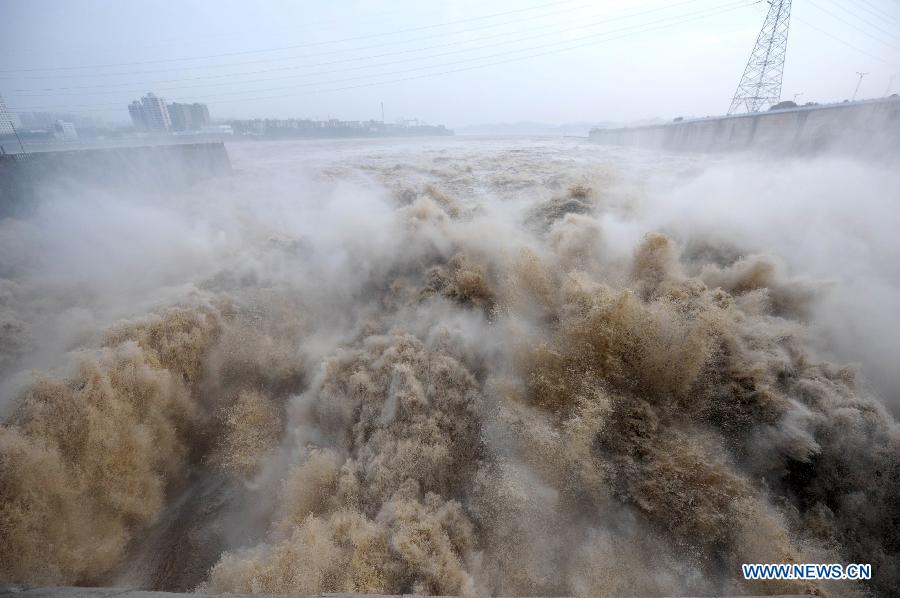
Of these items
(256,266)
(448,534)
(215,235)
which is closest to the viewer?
(448,534)

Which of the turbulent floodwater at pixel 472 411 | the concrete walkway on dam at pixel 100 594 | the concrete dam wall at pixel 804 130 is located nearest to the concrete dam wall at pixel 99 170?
the turbulent floodwater at pixel 472 411

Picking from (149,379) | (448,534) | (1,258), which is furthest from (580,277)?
(1,258)

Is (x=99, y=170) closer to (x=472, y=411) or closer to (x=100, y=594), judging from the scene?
(x=100, y=594)

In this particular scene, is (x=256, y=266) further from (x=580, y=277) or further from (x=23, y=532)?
(x=580, y=277)

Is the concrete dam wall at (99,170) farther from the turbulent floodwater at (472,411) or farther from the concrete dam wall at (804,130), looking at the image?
the concrete dam wall at (804,130)

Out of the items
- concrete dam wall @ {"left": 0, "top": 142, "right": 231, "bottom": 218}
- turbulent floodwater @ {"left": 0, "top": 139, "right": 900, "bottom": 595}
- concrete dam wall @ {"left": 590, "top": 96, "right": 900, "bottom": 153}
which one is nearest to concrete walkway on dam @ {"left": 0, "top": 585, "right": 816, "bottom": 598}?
turbulent floodwater @ {"left": 0, "top": 139, "right": 900, "bottom": 595}

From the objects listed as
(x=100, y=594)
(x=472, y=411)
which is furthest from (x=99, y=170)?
(x=472, y=411)
